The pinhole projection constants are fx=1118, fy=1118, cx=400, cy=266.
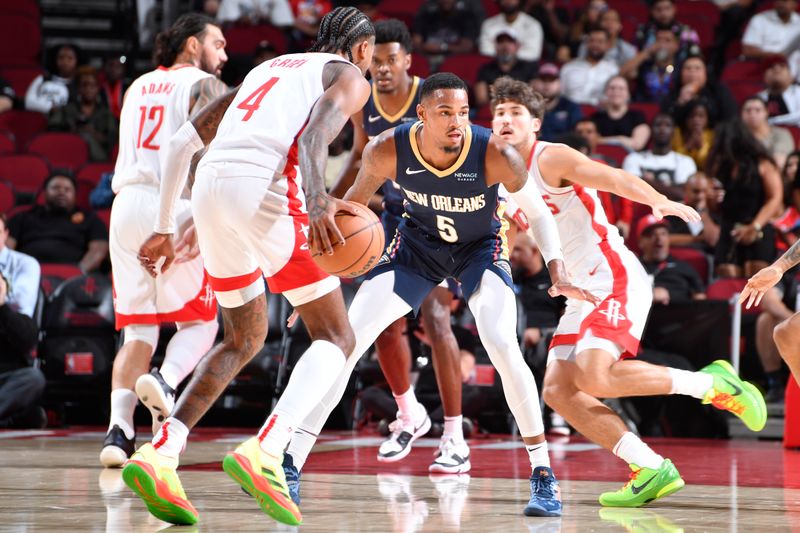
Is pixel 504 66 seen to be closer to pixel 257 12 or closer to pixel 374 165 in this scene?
pixel 257 12

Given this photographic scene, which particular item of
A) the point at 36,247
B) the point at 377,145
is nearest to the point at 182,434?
the point at 377,145

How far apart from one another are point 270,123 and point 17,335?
184 inches

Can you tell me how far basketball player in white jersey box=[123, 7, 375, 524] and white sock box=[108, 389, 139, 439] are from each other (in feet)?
5.61

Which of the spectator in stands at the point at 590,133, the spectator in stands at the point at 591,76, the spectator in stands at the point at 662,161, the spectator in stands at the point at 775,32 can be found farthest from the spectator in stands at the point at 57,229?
the spectator in stands at the point at 775,32

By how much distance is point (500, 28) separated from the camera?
12.7 metres

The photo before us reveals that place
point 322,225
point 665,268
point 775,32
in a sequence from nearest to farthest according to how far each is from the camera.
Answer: point 322,225, point 665,268, point 775,32

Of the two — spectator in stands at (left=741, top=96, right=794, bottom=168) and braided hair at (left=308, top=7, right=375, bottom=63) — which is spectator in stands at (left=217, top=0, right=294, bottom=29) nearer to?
spectator in stands at (left=741, top=96, right=794, bottom=168)

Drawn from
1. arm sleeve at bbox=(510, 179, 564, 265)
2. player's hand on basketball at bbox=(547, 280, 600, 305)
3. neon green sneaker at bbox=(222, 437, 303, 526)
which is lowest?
neon green sneaker at bbox=(222, 437, 303, 526)

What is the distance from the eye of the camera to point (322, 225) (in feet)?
11.6

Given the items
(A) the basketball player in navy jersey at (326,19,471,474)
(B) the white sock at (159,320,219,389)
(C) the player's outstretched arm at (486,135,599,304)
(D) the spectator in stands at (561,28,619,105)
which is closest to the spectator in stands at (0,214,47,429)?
(B) the white sock at (159,320,219,389)

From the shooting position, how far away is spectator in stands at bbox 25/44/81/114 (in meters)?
12.0

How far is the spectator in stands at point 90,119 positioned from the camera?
37.5 feet

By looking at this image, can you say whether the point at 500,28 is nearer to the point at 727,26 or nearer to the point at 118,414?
the point at 727,26

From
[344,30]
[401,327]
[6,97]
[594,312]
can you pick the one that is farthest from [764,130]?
[6,97]
